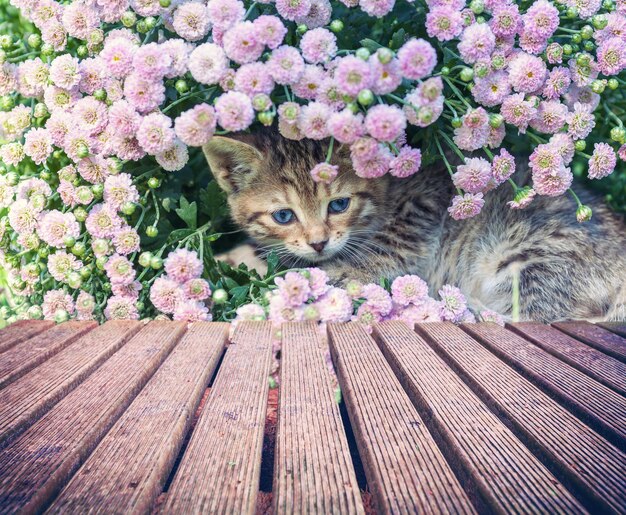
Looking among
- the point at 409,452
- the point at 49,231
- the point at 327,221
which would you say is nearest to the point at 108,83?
the point at 49,231

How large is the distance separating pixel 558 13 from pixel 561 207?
3.01 feet

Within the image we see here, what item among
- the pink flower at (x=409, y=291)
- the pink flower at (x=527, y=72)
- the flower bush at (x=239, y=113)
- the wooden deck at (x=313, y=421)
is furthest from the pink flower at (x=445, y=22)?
the wooden deck at (x=313, y=421)

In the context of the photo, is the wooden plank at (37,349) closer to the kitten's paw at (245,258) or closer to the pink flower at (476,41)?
the kitten's paw at (245,258)

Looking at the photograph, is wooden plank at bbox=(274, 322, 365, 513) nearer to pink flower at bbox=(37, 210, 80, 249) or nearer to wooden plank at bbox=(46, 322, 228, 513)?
wooden plank at bbox=(46, 322, 228, 513)

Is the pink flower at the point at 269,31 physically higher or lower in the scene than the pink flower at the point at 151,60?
higher

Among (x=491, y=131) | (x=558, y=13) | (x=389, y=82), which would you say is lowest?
(x=491, y=131)

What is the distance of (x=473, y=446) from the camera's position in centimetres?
128

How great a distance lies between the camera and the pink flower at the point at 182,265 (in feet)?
7.20

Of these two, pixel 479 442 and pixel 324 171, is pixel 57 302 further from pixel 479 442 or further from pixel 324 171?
pixel 479 442

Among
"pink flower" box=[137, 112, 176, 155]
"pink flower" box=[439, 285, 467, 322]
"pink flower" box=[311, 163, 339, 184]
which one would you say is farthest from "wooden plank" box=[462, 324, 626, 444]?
"pink flower" box=[137, 112, 176, 155]

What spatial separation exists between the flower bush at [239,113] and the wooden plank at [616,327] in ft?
1.49

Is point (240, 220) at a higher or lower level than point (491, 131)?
lower

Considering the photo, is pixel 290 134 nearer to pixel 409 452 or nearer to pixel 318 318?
pixel 318 318

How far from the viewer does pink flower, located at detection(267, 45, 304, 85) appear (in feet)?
6.43
